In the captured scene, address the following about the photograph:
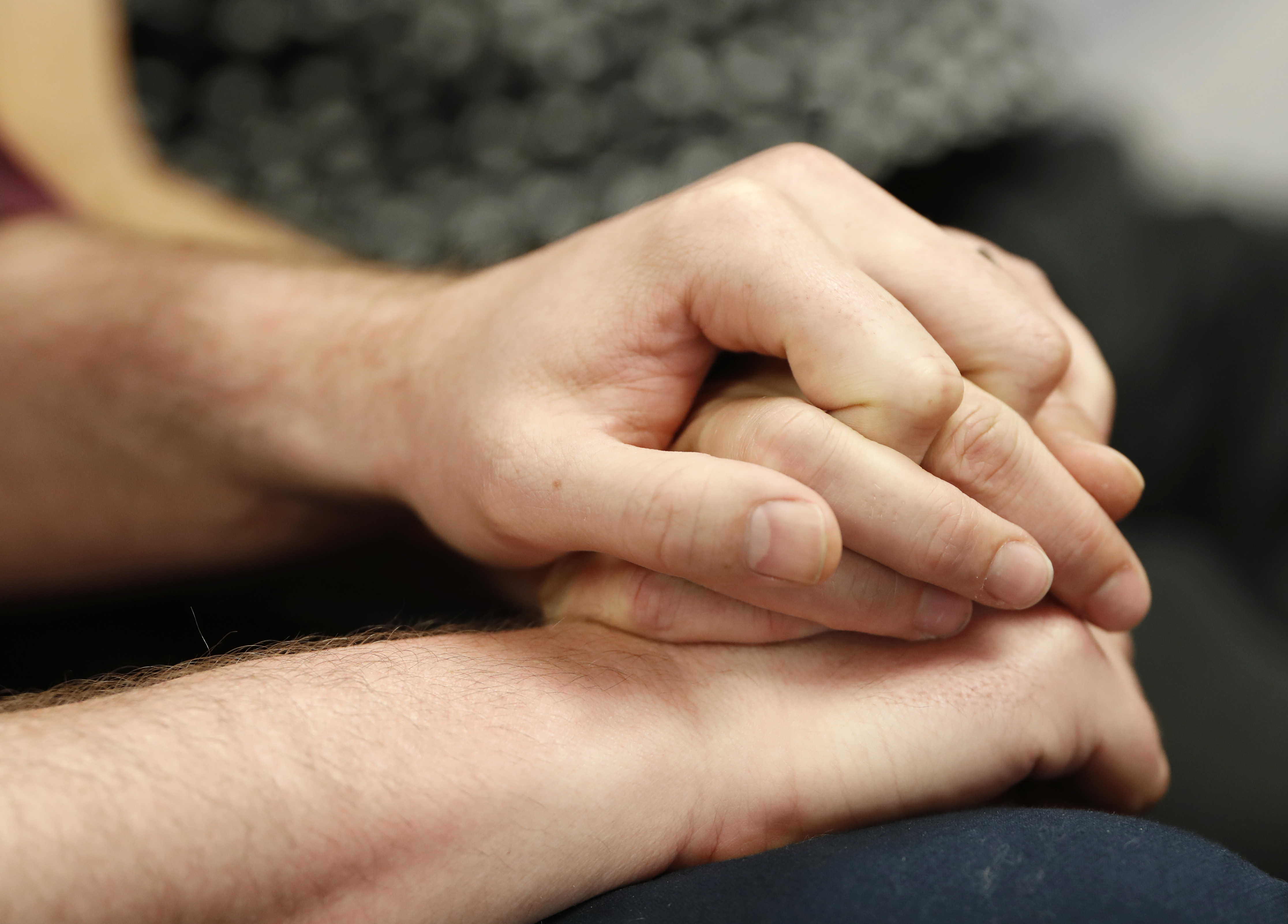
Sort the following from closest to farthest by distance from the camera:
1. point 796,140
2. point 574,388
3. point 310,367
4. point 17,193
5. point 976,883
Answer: point 976,883 → point 574,388 → point 310,367 → point 17,193 → point 796,140

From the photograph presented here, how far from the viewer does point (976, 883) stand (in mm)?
396

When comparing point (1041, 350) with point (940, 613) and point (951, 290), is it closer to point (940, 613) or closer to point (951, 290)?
point (951, 290)

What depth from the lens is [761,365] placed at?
0.54 m

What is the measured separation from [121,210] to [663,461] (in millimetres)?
1048

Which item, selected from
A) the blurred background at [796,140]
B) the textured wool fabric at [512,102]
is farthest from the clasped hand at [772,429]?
the textured wool fabric at [512,102]

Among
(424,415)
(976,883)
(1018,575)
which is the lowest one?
(976,883)

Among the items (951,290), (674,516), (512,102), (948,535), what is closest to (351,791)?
(674,516)

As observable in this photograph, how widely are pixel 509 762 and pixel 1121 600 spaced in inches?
15.6

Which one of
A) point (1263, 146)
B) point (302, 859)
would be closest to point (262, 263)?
point (302, 859)

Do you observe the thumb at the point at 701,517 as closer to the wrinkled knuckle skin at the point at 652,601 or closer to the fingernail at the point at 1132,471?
the wrinkled knuckle skin at the point at 652,601

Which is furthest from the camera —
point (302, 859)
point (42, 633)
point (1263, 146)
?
point (1263, 146)

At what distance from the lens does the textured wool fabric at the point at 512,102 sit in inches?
40.2

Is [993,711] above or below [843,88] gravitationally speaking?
below

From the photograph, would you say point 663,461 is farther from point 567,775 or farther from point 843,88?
point 843,88
